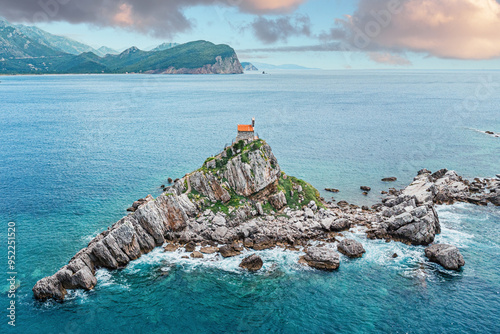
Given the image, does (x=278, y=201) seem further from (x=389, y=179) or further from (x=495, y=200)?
(x=495, y=200)

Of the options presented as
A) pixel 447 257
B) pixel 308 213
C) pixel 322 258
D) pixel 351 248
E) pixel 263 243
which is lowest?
pixel 263 243

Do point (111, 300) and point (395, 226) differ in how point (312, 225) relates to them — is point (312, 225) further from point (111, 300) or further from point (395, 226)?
point (111, 300)

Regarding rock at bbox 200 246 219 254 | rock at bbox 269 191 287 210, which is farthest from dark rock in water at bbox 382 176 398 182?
rock at bbox 200 246 219 254

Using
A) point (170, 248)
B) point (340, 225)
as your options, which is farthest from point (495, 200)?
point (170, 248)

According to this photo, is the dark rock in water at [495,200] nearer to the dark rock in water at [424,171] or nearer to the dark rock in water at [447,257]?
the dark rock in water at [424,171]

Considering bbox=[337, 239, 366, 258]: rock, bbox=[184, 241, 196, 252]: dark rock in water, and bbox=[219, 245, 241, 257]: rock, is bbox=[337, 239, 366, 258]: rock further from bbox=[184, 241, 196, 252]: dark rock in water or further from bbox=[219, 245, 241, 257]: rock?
bbox=[184, 241, 196, 252]: dark rock in water

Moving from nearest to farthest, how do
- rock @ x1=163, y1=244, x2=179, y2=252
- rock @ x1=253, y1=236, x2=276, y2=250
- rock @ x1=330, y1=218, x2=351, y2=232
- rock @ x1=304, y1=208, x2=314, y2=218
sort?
1. rock @ x1=163, y1=244, x2=179, y2=252
2. rock @ x1=253, y1=236, x2=276, y2=250
3. rock @ x1=330, y1=218, x2=351, y2=232
4. rock @ x1=304, y1=208, x2=314, y2=218

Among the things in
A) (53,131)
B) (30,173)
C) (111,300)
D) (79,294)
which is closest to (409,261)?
(111,300)
